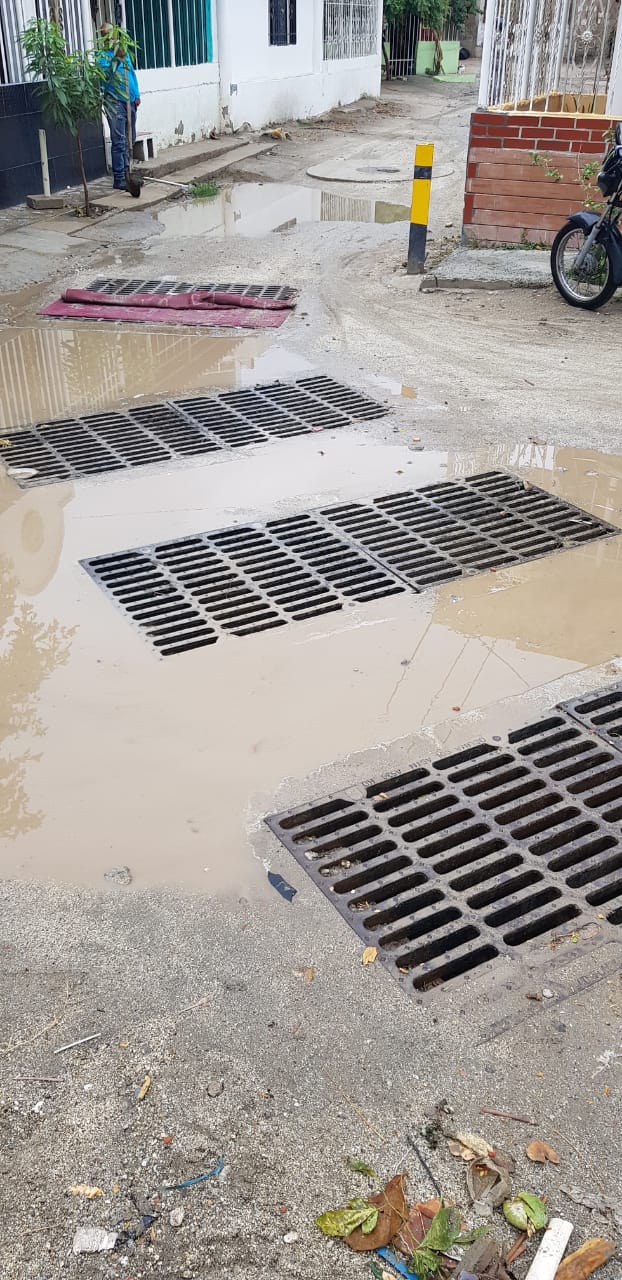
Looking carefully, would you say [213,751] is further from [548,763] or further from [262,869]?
[548,763]

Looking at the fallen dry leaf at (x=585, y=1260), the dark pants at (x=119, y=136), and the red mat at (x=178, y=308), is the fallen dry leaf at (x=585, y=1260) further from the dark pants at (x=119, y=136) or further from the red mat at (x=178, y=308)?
the dark pants at (x=119, y=136)

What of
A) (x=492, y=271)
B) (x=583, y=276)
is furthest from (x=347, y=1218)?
(x=492, y=271)

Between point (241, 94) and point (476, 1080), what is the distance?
18714mm

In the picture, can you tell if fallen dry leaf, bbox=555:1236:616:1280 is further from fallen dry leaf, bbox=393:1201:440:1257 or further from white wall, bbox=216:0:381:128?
white wall, bbox=216:0:381:128

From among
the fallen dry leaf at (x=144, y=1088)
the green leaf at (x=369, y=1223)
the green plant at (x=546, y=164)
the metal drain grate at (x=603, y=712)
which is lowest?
the metal drain grate at (x=603, y=712)

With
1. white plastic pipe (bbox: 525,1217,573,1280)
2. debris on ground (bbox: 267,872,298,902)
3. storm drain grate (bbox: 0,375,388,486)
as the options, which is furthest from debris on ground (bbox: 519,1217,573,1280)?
storm drain grate (bbox: 0,375,388,486)

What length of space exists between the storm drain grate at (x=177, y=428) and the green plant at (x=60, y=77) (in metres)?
6.54

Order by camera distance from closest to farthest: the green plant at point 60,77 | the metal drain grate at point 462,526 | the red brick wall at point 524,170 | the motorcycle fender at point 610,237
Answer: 1. the metal drain grate at point 462,526
2. the motorcycle fender at point 610,237
3. the red brick wall at point 524,170
4. the green plant at point 60,77

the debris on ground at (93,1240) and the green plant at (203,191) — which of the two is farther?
the green plant at (203,191)

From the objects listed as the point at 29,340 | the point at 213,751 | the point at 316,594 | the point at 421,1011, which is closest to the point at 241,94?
the point at 29,340

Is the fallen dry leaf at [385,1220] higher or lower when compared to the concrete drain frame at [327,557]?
higher

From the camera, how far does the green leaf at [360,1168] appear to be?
7.01ft

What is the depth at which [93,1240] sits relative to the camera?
79.3 inches

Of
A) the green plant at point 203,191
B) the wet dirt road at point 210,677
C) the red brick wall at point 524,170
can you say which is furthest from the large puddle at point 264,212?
the wet dirt road at point 210,677
